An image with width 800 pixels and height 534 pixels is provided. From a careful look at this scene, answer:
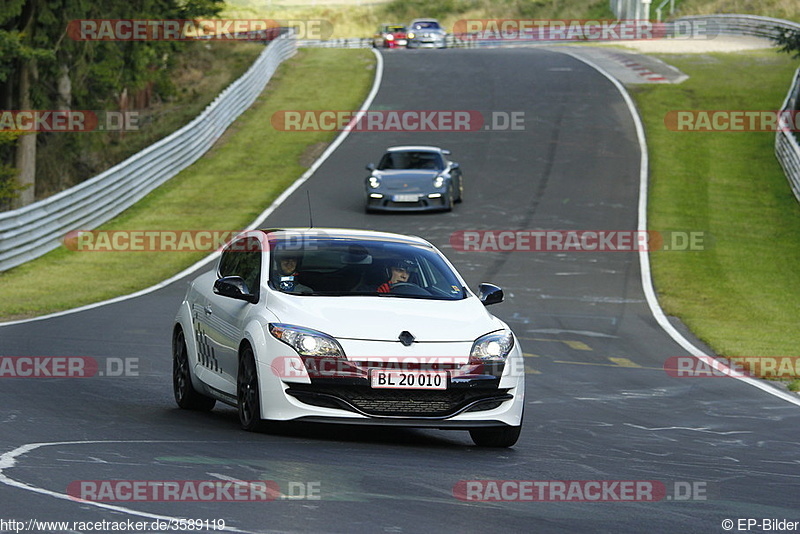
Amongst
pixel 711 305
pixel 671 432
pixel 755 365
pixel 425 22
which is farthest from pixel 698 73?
pixel 671 432

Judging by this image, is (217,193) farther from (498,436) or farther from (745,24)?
(745,24)

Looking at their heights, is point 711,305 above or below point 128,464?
below

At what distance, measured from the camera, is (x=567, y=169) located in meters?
34.5

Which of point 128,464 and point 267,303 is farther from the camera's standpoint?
point 267,303

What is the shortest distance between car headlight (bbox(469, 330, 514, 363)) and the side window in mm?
1769

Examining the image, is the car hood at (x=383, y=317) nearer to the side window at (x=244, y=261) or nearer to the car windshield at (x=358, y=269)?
the car windshield at (x=358, y=269)

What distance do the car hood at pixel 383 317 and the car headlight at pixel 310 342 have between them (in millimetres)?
51

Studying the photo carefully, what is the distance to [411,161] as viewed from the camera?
30734 mm

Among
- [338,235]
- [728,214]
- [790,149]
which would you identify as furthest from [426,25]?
[338,235]

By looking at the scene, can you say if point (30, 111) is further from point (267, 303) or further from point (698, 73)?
point (267, 303)

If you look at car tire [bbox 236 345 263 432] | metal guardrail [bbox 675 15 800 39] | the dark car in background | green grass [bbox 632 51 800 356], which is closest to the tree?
green grass [bbox 632 51 800 356]

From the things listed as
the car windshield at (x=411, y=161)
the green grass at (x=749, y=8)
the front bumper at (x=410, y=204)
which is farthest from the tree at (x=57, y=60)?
the green grass at (x=749, y=8)

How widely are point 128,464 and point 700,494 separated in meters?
3.30

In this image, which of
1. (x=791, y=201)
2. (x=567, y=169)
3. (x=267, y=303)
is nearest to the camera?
(x=267, y=303)
